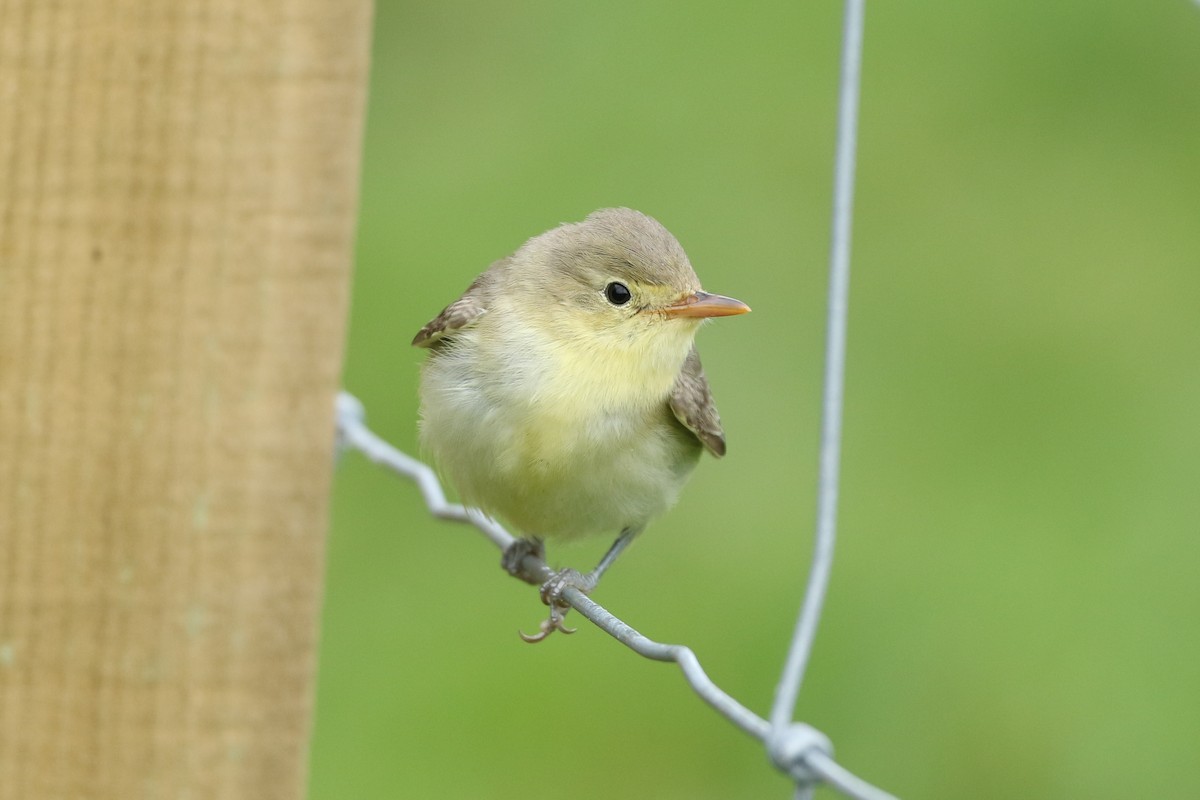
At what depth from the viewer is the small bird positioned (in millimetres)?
3775

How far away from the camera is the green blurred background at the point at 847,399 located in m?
5.56

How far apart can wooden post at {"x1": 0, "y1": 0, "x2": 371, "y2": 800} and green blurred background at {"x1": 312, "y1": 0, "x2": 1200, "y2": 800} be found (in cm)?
323

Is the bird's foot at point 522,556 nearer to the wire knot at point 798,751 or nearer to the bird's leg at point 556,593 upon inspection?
the bird's leg at point 556,593

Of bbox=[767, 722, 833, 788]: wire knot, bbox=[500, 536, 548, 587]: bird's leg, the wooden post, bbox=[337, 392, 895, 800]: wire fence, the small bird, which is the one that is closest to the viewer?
bbox=[337, 392, 895, 800]: wire fence

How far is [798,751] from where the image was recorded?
73.9 inches

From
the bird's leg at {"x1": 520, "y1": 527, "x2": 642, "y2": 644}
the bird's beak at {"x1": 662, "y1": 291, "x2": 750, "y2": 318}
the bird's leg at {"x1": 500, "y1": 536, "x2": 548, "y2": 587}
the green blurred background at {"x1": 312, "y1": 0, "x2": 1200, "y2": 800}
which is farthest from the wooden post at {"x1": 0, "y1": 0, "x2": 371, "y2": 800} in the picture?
the green blurred background at {"x1": 312, "y1": 0, "x2": 1200, "y2": 800}

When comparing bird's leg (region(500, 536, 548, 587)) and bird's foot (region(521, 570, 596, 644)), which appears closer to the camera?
bird's foot (region(521, 570, 596, 644))

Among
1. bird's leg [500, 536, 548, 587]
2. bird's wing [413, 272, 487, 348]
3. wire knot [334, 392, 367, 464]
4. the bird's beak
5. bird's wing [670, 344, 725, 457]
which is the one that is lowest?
bird's leg [500, 536, 548, 587]

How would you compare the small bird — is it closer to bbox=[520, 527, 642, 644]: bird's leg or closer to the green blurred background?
bbox=[520, 527, 642, 644]: bird's leg

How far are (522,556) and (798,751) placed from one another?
2809mm

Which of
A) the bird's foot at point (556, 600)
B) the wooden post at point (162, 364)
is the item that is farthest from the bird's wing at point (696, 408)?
the wooden post at point (162, 364)

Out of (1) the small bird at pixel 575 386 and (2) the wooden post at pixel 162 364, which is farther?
(1) the small bird at pixel 575 386

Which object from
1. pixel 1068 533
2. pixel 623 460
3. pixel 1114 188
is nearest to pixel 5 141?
pixel 623 460

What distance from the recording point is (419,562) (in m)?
6.20
